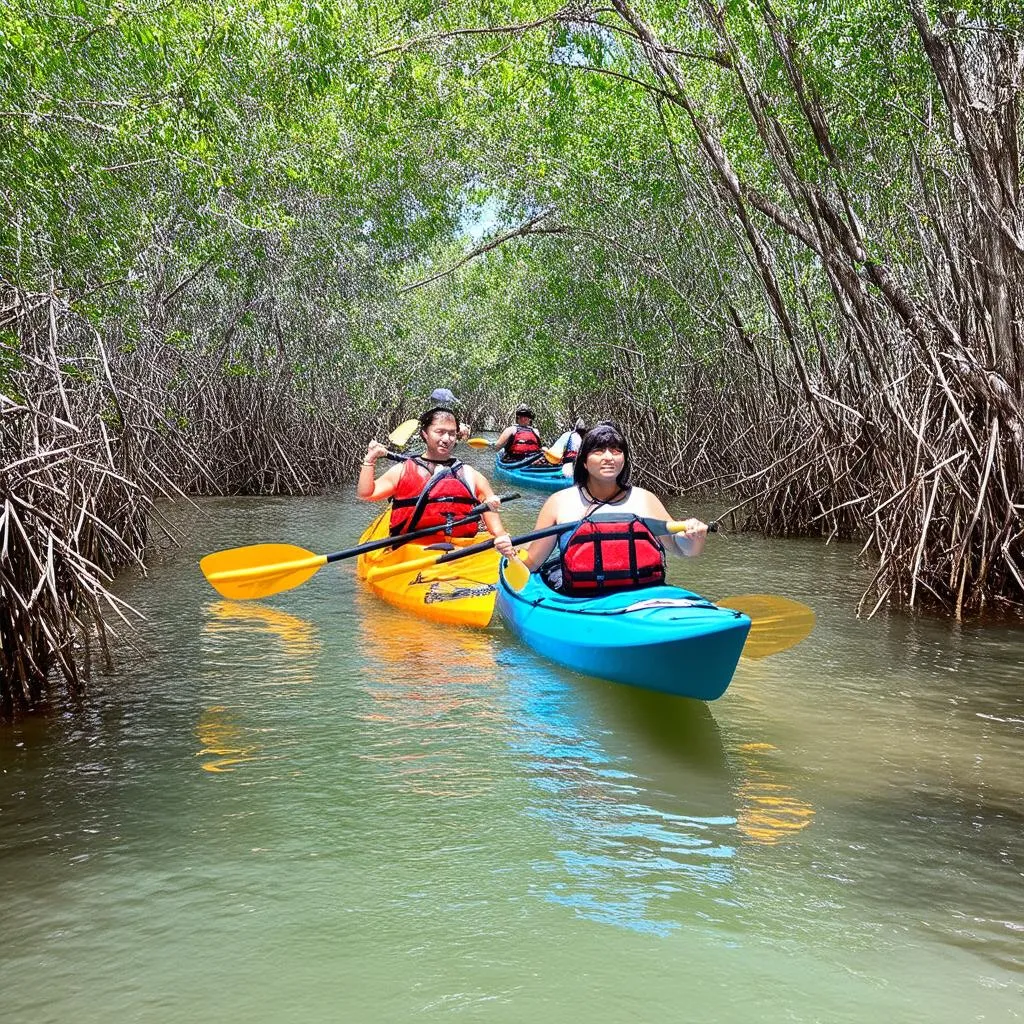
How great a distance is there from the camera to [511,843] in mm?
3475

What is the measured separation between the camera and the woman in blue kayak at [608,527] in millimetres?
5137

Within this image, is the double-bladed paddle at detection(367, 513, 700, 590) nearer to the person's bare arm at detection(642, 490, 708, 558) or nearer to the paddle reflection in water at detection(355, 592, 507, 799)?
the person's bare arm at detection(642, 490, 708, 558)

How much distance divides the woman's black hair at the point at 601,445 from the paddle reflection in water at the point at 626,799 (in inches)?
40.3

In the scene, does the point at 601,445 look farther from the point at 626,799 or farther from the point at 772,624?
the point at 626,799

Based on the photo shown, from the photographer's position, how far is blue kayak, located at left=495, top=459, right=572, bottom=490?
16.3 meters

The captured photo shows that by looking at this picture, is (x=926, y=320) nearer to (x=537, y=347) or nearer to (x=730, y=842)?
(x=730, y=842)

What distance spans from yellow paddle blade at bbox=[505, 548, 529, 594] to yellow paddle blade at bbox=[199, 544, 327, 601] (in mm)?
1222

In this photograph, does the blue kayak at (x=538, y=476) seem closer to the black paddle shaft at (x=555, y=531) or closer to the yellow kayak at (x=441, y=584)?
the yellow kayak at (x=441, y=584)

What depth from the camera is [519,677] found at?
552cm

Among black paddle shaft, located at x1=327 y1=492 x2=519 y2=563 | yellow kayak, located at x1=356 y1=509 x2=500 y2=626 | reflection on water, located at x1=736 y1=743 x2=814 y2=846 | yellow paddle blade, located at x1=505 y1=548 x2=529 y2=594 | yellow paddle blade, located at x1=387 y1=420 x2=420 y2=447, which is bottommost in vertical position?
reflection on water, located at x1=736 y1=743 x2=814 y2=846

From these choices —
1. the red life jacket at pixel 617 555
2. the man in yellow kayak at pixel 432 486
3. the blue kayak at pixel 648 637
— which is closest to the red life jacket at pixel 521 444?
the man in yellow kayak at pixel 432 486

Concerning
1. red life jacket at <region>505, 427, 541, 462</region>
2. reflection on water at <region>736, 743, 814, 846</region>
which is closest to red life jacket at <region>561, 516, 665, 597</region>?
reflection on water at <region>736, 743, 814, 846</region>

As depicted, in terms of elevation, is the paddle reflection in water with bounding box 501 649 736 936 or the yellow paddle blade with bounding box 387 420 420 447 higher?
the yellow paddle blade with bounding box 387 420 420 447

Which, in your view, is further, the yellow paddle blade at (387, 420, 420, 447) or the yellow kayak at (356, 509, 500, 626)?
the yellow paddle blade at (387, 420, 420, 447)
